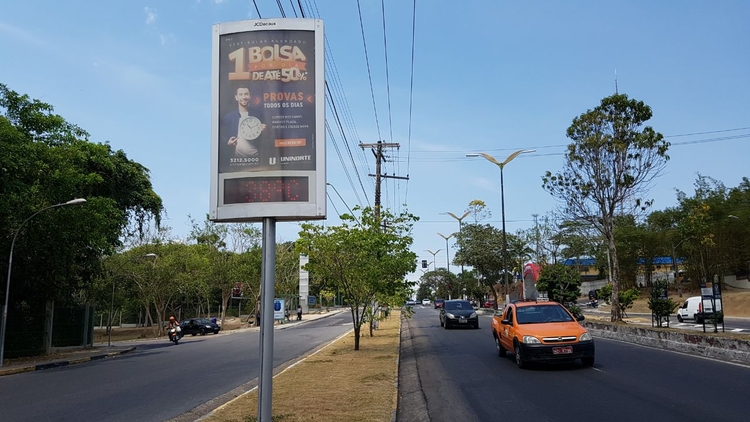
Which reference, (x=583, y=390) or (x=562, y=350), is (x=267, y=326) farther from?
(x=562, y=350)

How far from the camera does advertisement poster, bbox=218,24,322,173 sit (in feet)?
21.2

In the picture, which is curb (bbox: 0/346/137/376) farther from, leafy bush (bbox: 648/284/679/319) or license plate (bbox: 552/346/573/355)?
leafy bush (bbox: 648/284/679/319)

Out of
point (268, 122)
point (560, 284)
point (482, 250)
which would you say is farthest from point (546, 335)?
point (482, 250)

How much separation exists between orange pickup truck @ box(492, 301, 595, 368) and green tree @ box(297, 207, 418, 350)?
5.41 metres

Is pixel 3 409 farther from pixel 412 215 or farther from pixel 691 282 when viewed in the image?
pixel 691 282

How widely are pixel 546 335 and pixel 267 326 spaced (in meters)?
8.25

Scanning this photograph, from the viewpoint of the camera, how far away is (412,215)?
2186cm

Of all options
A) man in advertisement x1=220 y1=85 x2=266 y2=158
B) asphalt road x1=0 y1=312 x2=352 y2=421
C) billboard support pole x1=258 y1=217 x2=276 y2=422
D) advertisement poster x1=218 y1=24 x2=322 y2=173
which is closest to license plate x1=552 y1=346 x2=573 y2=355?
asphalt road x1=0 y1=312 x2=352 y2=421

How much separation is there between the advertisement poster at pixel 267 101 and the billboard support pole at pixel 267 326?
76cm

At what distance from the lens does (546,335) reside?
1280 centimetres

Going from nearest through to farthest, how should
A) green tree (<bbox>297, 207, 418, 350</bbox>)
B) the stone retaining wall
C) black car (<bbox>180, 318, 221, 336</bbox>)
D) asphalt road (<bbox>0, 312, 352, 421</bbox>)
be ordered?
asphalt road (<bbox>0, 312, 352, 421</bbox>) < the stone retaining wall < green tree (<bbox>297, 207, 418, 350</bbox>) < black car (<bbox>180, 318, 221, 336</bbox>)

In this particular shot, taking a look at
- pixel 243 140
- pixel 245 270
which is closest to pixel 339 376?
pixel 243 140

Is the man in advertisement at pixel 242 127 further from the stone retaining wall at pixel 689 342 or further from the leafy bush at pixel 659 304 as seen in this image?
the leafy bush at pixel 659 304

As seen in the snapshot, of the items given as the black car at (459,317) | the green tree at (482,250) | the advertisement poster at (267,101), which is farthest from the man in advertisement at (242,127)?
the green tree at (482,250)
